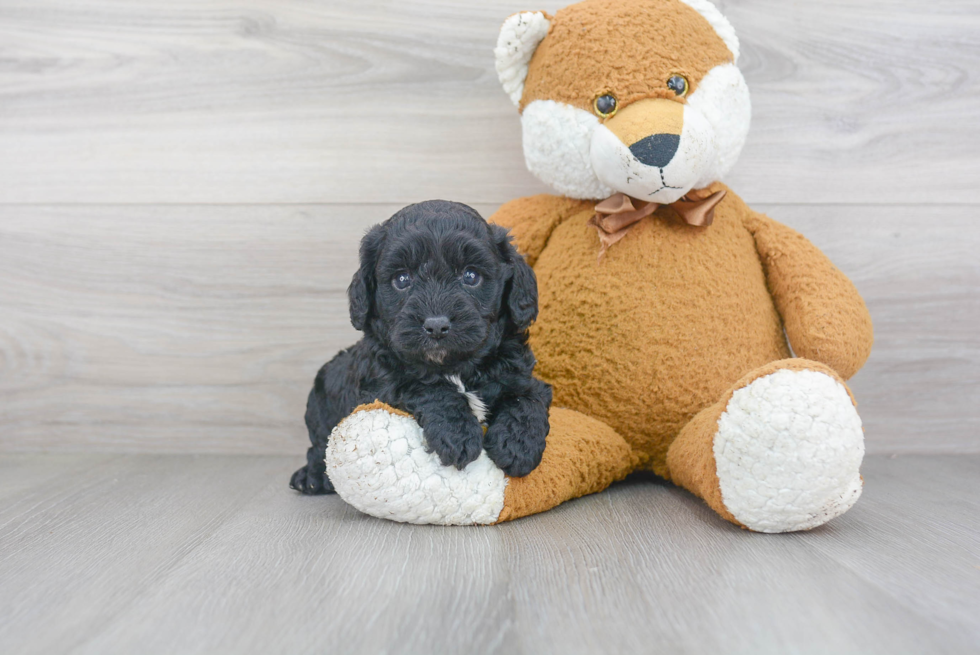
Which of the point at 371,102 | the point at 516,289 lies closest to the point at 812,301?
the point at 516,289

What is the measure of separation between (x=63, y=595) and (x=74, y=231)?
113cm

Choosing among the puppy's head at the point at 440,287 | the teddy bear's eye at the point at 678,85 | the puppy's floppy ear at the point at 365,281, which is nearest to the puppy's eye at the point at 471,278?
the puppy's head at the point at 440,287

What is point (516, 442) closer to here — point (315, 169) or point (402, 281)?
point (402, 281)

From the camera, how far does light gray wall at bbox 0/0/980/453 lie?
1.72 meters

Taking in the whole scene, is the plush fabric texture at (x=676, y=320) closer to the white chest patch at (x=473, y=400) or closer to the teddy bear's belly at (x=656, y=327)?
the teddy bear's belly at (x=656, y=327)

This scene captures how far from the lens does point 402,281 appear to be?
1162 mm

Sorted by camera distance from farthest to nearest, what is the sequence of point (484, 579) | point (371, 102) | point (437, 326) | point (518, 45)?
point (371, 102)
point (518, 45)
point (437, 326)
point (484, 579)

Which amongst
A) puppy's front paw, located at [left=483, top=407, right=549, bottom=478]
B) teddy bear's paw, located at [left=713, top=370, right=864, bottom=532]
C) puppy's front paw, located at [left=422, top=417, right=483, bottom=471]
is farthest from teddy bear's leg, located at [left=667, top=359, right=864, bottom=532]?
puppy's front paw, located at [left=422, top=417, right=483, bottom=471]

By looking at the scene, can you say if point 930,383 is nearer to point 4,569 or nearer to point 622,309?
point 622,309

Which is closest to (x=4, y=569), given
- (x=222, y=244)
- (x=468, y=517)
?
(x=468, y=517)

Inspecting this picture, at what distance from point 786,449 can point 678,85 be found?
665 millimetres

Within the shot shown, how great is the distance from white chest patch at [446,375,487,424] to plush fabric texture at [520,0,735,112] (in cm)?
55

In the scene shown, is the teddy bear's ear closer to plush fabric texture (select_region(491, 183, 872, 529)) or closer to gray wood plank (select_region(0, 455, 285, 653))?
plush fabric texture (select_region(491, 183, 872, 529))

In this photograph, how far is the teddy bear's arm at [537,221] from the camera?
1.49 meters
